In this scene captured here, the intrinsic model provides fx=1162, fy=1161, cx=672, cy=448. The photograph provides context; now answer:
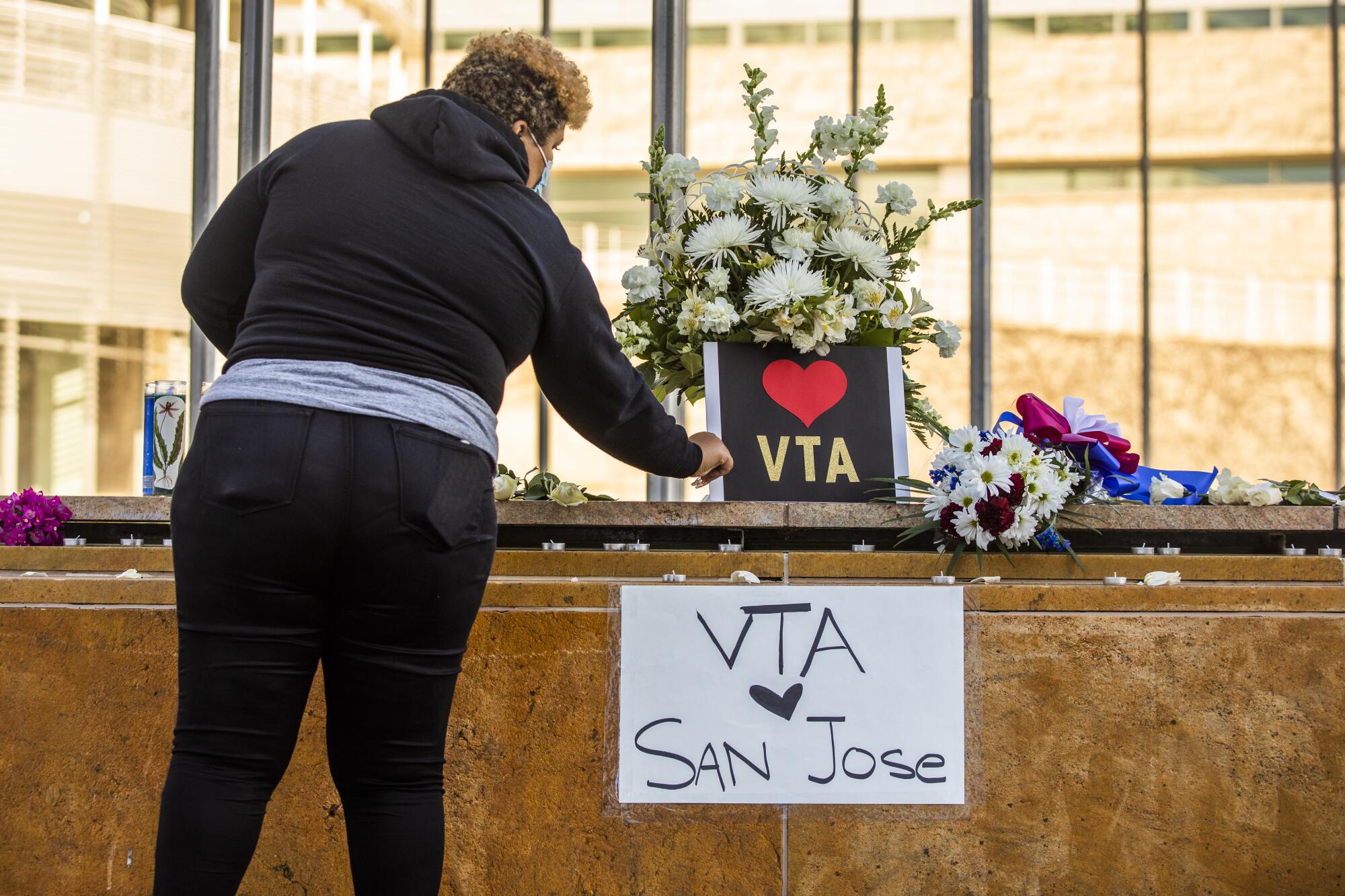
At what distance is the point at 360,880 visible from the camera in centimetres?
136

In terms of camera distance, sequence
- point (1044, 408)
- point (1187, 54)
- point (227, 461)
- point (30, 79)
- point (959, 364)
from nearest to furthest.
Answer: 1. point (227, 461)
2. point (1044, 408)
3. point (30, 79)
4. point (959, 364)
5. point (1187, 54)

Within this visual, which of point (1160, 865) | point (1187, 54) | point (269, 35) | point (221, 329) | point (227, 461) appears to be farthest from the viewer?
point (1187, 54)

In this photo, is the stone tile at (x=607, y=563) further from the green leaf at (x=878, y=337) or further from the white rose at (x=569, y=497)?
the green leaf at (x=878, y=337)

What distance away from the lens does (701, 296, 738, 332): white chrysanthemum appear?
7.29 ft

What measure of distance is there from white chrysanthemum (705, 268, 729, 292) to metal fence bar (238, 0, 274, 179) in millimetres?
4452

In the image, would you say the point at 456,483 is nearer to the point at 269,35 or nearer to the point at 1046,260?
the point at 269,35

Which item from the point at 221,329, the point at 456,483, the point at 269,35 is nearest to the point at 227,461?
the point at 456,483

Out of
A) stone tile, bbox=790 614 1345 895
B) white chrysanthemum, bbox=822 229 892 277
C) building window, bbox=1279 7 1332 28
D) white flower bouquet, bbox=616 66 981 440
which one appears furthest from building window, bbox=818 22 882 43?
stone tile, bbox=790 614 1345 895

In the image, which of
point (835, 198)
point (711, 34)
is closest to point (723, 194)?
point (835, 198)

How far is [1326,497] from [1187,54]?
9.16 meters

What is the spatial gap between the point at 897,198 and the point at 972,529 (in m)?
0.86

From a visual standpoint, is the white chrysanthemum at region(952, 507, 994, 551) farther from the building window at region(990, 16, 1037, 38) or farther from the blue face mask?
the building window at region(990, 16, 1037, 38)

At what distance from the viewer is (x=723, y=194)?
2367 millimetres

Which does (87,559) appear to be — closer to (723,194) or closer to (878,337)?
(723,194)
